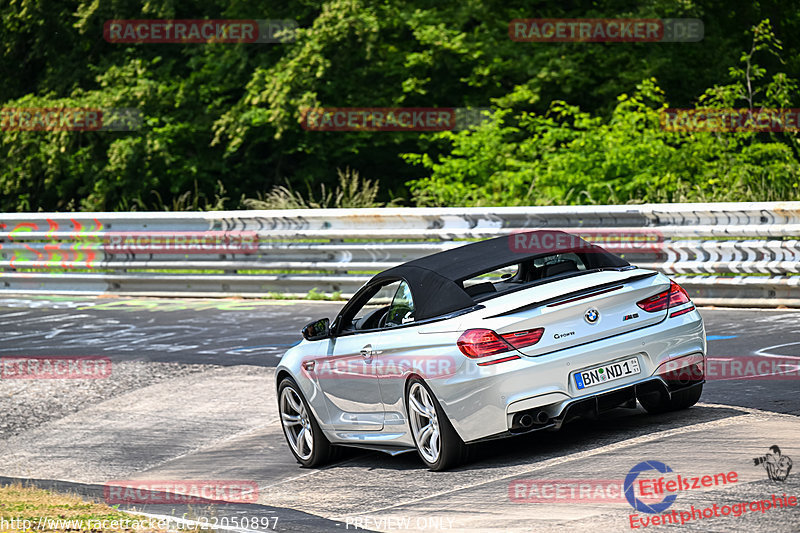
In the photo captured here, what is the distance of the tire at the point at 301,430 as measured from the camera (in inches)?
357

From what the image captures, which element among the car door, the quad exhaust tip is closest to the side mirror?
the car door

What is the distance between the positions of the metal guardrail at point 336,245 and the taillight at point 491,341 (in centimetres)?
664

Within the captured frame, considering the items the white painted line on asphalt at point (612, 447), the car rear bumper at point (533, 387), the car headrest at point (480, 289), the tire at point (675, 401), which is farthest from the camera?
the tire at point (675, 401)

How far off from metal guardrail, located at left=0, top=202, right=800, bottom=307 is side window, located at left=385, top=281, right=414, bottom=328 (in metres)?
6.21

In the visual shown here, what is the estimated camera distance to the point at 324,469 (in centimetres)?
899

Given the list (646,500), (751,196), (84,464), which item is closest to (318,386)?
(84,464)

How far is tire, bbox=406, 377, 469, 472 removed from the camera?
761cm

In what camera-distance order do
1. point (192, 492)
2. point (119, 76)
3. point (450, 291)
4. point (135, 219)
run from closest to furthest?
point (450, 291), point (192, 492), point (135, 219), point (119, 76)

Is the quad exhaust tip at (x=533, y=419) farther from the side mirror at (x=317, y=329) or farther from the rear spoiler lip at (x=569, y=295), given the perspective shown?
the side mirror at (x=317, y=329)

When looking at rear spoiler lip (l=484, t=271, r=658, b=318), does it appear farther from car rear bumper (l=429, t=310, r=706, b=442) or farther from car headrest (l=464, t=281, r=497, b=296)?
car headrest (l=464, t=281, r=497, b=296)

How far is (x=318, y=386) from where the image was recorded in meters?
8.98

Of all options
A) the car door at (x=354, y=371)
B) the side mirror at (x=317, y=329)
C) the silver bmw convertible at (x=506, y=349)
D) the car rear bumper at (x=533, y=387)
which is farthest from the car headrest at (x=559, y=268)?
the side mirror at (x=317, y=329)

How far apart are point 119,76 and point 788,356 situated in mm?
20090

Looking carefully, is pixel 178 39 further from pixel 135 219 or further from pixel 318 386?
pixel 318 386
